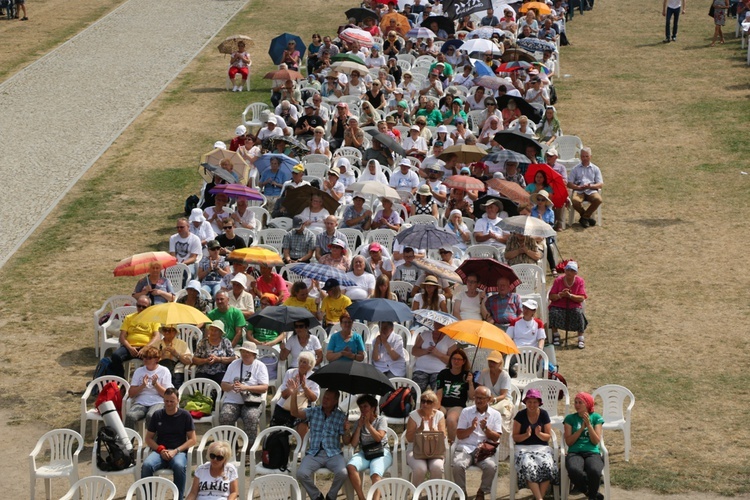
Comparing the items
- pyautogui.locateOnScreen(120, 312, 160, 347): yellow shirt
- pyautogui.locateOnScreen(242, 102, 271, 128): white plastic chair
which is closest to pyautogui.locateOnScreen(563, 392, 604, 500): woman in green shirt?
pyautogui.locateOnScreen(120, 312, 160, 347): yellow shirt

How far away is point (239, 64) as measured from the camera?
95.3ft

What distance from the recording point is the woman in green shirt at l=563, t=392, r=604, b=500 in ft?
40.6

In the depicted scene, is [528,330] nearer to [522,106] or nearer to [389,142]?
[389,142]

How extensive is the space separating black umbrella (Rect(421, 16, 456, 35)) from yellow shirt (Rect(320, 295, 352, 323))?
46.3ft

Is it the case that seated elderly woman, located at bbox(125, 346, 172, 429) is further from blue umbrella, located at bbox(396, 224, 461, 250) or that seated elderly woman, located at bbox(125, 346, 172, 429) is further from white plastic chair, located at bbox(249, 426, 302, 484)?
blue umbrella, located at bbox(396, 224, 461, 250)

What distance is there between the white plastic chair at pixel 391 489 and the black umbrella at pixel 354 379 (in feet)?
3.36

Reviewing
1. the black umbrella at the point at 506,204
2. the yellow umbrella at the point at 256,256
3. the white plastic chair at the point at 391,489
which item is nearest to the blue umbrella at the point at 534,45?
the black umbrella at the point at 506,204

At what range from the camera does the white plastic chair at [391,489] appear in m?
11.9

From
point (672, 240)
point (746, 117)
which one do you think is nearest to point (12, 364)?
point (672, 240)

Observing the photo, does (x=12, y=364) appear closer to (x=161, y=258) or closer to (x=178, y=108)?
(x=161, y=258)

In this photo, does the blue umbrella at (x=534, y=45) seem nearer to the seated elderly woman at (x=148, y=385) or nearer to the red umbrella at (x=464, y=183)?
the red umbrella at (x=464, y=183)

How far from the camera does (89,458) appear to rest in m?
13.9

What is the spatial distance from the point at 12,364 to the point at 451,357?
5.94m

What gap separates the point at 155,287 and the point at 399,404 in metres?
3.94
